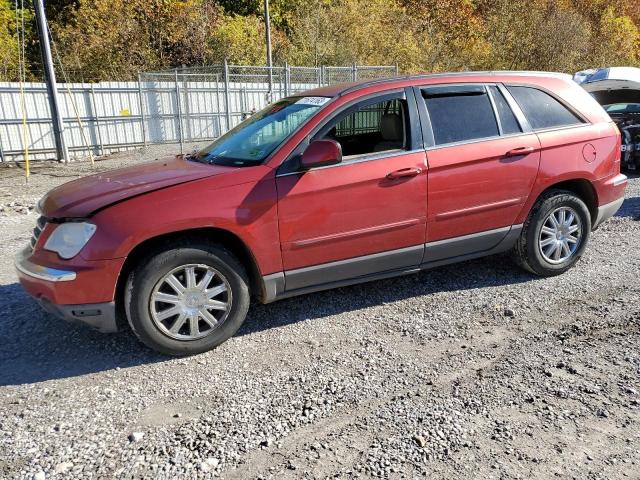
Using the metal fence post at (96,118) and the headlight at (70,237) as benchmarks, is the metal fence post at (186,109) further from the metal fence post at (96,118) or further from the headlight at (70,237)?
the headlight at (70,237)

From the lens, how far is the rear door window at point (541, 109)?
470cm

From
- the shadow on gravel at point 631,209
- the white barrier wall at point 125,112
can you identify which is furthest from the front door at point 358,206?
the white barrier wall at point 125,112

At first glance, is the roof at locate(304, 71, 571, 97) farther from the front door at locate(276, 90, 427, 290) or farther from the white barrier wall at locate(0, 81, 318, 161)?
the white barrier wall at locate(0, 81, 318, 161)

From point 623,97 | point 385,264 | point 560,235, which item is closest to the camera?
point 385,264

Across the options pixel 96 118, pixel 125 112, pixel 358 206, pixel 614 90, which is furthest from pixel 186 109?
pixel 358 206

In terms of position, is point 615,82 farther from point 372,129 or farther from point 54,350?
point 54,350

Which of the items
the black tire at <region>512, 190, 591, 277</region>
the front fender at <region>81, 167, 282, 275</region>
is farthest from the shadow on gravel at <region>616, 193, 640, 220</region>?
the front fender at <region>81, 167, 282, 275</region>

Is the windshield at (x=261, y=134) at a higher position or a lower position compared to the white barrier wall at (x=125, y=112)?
higher

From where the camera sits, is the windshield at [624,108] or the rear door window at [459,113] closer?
the rear door window at [459,113]

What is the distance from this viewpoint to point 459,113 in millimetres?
4430

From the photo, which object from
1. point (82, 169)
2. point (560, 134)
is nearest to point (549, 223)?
point (560, 134)

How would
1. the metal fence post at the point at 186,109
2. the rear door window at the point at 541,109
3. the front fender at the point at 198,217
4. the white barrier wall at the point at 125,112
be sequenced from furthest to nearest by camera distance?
1. the metal fence post at the point at 186,109
2. the white barrier wall at the point at 125,112
3. the rear door window at the point at 541,109
4. the front fender at the point at 198,217

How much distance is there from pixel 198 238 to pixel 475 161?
7.61ft

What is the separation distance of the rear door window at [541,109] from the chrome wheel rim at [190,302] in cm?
305
